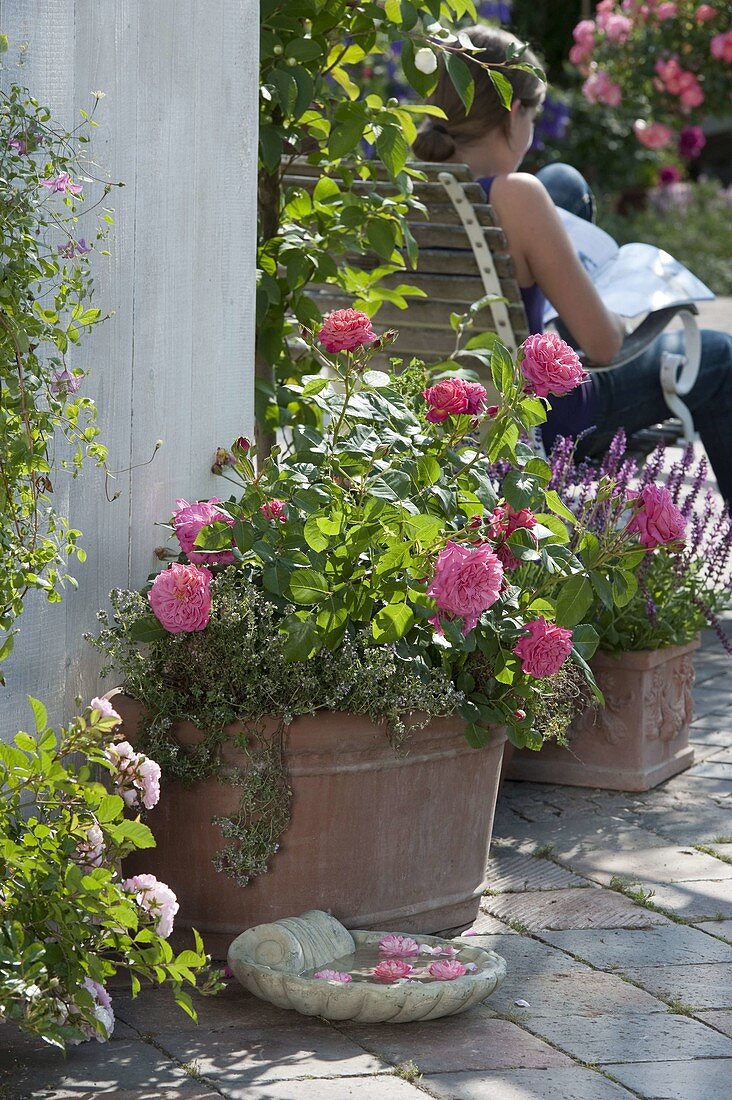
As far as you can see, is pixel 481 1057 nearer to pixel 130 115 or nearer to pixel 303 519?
pixel 303 519

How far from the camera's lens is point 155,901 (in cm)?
215

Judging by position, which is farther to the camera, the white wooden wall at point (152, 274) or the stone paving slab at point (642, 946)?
A: the stone paving slab at point (642, 946)

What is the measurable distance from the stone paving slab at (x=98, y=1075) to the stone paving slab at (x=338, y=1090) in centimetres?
7

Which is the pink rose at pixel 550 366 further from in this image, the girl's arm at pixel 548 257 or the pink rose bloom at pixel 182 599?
the girl's arm at pixel 548 257

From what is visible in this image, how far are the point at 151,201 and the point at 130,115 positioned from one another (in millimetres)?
148

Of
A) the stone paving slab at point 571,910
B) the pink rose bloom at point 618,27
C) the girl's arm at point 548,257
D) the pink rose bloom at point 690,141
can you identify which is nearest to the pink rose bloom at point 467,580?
the stone paving slab at point 571,910

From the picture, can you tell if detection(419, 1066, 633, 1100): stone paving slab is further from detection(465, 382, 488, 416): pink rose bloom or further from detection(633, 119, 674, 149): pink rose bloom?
detection(633, 119, 674, 149): pink rose bloom

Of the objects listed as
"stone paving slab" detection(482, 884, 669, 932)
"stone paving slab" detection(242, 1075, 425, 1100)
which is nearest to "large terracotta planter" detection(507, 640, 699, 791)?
"stone paving slab" detection(482, 884, 669, 932)

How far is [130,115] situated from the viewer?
2.51 m

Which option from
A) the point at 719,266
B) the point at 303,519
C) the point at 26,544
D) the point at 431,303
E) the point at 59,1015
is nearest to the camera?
the point at 59,1015

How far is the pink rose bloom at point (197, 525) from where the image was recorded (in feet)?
8.12

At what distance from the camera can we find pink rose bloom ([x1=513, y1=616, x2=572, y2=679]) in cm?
243

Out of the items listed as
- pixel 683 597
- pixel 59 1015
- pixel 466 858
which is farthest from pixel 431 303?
pixel 59 1015

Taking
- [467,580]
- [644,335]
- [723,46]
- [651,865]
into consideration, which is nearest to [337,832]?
[467,580]
